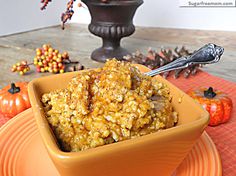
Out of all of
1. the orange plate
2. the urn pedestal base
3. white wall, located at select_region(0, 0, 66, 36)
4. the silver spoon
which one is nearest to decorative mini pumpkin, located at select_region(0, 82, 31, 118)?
the orange plate

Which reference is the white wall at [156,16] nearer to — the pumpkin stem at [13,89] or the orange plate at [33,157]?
the pumpkin stem at [13,89]

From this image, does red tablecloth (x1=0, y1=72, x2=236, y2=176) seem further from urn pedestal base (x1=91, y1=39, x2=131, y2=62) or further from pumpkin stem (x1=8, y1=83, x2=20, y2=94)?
urn pedestal base (x1=91, y1=39, x2=131, y2=62)

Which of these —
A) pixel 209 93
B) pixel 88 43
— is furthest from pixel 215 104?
pixel 88 43

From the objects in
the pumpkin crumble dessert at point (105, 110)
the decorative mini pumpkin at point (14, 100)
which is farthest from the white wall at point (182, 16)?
the pumpkin crumble dessert at point (105, 110)

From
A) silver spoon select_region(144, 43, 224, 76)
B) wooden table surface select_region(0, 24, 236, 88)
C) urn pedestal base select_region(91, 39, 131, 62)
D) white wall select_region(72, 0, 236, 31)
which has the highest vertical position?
silver spoon select_region(144, 43, 224, 76)

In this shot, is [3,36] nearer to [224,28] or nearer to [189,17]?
[189,17]

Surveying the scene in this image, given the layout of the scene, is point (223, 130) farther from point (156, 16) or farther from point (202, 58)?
point (156, 16)
